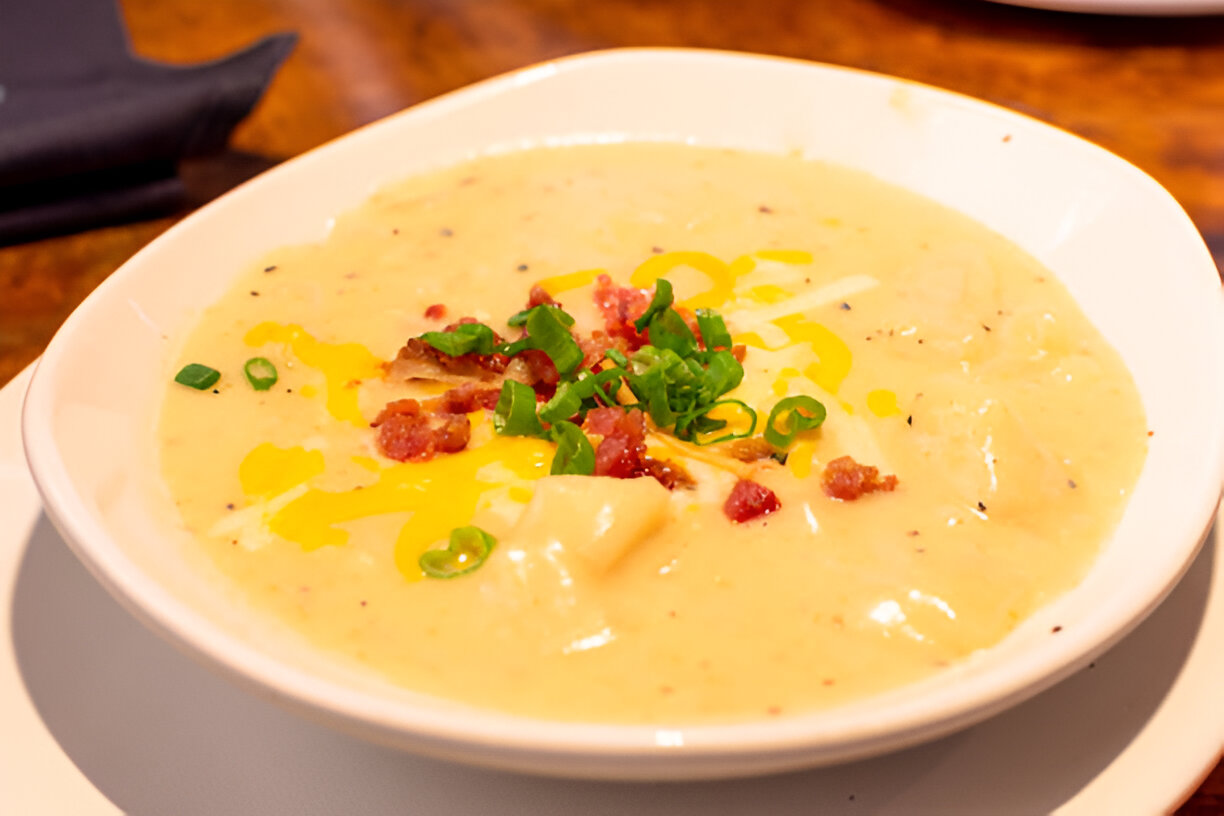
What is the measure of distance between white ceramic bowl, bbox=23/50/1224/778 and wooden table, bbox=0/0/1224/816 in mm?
737

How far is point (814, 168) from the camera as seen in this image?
3598mm

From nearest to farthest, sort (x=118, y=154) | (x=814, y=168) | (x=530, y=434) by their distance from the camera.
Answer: (x=530, y=434), (x=814, y=168), (x=118, y=154)

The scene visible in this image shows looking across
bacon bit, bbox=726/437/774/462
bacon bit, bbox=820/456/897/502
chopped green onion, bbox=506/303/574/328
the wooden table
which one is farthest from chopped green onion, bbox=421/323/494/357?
the wooden table

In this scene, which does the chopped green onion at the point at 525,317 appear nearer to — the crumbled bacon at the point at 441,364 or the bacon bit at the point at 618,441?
the crumbled bacon at the point at 441,364

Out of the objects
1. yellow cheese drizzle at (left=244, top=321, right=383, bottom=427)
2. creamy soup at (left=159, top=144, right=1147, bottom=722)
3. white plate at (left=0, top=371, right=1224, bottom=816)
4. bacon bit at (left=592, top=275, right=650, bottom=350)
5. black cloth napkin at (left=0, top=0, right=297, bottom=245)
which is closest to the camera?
white plate at (left=0, top=371, right=1224, bottom=816)

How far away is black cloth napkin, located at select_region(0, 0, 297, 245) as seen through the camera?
3.76 m

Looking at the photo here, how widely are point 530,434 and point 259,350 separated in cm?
81

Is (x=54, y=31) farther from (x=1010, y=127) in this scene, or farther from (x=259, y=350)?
(x=1010, y=127)

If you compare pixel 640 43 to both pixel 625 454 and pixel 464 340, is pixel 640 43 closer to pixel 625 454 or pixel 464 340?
pixel 464 340

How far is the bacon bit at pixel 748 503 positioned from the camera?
2.31 m

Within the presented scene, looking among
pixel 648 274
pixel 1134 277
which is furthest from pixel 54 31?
pixel 1134 277

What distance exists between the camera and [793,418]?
2.46 m

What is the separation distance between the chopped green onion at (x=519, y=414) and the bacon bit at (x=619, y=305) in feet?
1.33

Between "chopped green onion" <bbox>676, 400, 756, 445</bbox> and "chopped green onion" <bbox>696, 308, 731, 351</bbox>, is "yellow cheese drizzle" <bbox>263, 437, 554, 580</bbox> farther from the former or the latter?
"chopped green onion" <bbox>696, 308, 731, 351</bbox>
